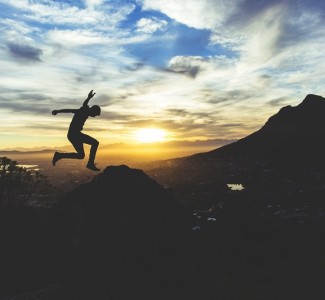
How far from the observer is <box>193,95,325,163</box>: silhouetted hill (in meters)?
123

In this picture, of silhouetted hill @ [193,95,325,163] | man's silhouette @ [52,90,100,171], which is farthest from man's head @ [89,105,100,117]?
silhouetted hill @ [193,95,325,163]

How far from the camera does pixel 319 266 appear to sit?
25703 millimetres

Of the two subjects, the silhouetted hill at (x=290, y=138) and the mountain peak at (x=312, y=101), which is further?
the mountain peak at (x=312, y=101)

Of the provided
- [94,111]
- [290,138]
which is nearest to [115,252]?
[94,111]

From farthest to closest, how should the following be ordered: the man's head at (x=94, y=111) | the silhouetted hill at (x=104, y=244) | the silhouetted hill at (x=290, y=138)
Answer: the silhouetted hill at (x=290, y=138) < the silhouetted hill at (x=104, y=244) < the man's head at (x=94, y=111)

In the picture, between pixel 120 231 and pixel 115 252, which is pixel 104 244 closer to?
pixel 115 252

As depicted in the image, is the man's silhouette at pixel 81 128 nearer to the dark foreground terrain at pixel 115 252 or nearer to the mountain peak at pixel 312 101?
the dark foreground terrain at pixel 115 252

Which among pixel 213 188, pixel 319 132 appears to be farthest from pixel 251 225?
pixel 319 132

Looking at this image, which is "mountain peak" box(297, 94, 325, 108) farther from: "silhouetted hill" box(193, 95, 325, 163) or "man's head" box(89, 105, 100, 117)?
"man's head" box(89, 105, 100, 117)

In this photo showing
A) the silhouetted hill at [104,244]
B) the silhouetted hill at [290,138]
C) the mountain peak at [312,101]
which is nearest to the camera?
the silhouetted hill at [104,244]

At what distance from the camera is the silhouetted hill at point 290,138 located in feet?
404

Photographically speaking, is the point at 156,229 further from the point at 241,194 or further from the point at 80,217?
the point at 241,194

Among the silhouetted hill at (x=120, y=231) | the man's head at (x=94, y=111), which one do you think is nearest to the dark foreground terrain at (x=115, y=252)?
the silhouetted hill at (x=120, y=231)

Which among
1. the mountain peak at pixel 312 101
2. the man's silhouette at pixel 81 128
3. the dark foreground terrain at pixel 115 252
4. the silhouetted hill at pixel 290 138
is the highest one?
the mountain peak at pixel 312 101
